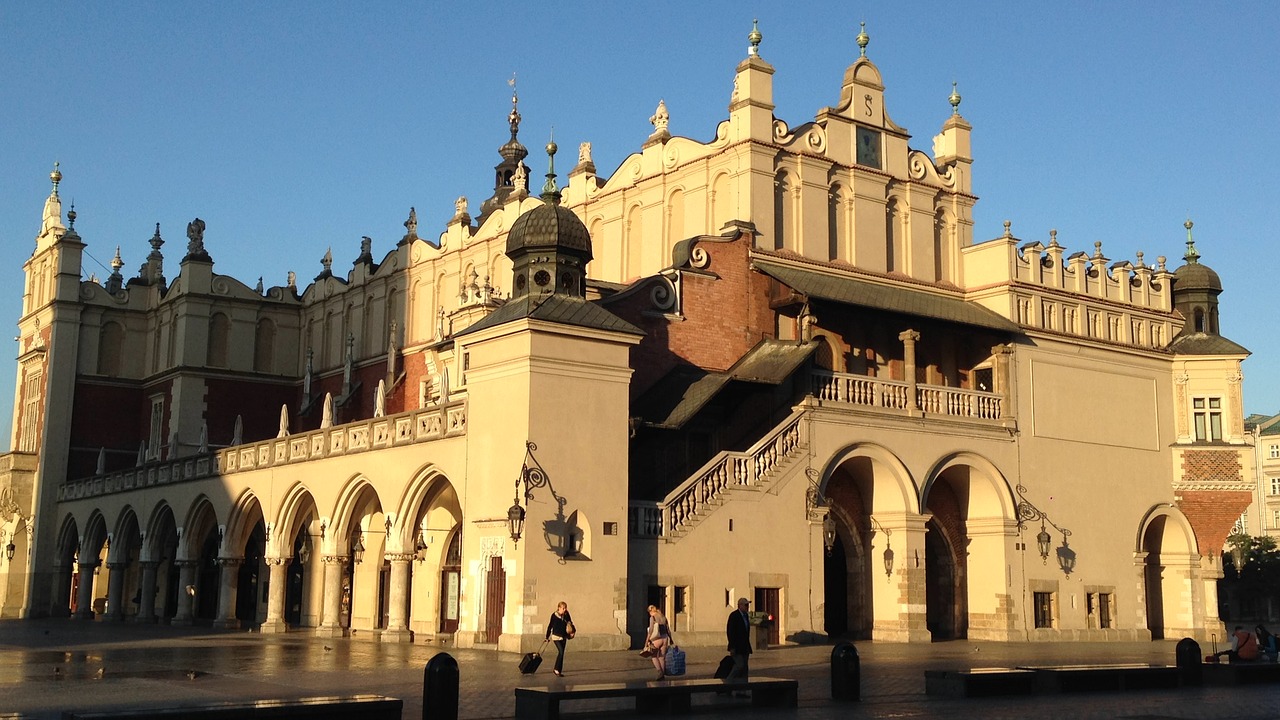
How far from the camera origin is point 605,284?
36.1 metres

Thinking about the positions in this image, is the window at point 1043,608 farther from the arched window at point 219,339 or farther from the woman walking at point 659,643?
the arched window at point 219,339

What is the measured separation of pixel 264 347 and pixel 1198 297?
115ft

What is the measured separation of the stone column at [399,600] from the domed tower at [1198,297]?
25.0 meters

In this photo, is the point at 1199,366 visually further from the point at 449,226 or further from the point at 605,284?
the point at 449,226

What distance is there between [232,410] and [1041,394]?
31440 millimetres

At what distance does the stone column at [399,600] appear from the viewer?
3356cm

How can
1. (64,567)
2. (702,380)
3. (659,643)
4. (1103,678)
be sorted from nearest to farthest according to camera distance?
(659,643) < (1103,678) < (702,380) < (64,567)

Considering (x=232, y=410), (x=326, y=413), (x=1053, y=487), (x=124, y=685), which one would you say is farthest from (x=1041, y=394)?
(x=232, y=410)

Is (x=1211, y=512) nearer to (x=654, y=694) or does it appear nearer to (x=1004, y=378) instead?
(x=1004, y=378)

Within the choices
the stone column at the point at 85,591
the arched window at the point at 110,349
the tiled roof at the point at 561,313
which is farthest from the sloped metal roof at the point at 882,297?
the arched window at the point at 110,349

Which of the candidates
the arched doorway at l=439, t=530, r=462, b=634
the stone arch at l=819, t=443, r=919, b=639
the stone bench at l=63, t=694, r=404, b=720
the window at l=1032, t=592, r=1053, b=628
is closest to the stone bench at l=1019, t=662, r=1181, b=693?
the stone bench at l=63, t=694, r=404, b=720

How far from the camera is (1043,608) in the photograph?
126 ft

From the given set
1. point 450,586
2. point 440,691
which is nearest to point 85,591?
point 450,586

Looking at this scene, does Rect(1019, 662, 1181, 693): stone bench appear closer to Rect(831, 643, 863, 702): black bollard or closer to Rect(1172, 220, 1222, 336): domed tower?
Rect(831, 643, 863, 702): black bollard
